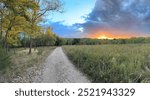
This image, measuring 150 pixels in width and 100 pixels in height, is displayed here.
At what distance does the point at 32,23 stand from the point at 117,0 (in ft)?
→ 19.4

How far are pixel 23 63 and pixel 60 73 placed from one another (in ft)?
8.77

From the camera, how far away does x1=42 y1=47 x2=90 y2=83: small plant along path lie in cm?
900

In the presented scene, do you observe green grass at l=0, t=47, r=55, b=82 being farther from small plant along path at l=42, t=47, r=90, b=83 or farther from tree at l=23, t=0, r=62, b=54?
tree at l=23, t=0, r=62, b=54

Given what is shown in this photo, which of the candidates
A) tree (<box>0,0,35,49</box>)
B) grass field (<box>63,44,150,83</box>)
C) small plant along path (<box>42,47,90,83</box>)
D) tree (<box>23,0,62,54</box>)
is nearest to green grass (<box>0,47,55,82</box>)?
small plant along path (<box>42,47,90,83</box>)

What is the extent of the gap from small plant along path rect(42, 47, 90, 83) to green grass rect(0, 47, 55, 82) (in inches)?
15.0

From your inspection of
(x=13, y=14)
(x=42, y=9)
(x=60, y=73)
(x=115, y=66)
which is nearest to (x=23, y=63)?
(x=42, y=9)

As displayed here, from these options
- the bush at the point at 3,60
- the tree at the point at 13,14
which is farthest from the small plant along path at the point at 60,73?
the tree at the point at 13,14

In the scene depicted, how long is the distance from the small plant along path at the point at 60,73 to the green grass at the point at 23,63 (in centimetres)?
38

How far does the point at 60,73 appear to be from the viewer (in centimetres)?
1005

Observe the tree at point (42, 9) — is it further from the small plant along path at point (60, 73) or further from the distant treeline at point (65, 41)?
the small plant along path at point (60, 73)

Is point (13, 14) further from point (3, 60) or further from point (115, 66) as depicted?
point (115, 66)

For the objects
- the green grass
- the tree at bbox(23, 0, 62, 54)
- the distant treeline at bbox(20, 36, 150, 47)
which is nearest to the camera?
the green grass

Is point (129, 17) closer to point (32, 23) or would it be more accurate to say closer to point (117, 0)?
point (117, 0)

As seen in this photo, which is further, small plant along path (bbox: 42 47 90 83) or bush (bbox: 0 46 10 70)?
bush (bbox: 0 46 10 70)
